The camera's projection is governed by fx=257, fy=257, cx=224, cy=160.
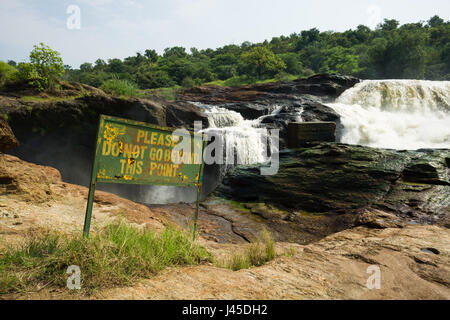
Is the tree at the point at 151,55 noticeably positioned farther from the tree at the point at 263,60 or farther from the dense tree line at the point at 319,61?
the tree at the point at 263,60

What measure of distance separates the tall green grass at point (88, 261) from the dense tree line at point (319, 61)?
28.5 m

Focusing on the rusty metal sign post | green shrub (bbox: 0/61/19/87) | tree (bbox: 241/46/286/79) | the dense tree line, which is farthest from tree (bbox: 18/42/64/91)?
tree (bbox: 241/46/286/79)

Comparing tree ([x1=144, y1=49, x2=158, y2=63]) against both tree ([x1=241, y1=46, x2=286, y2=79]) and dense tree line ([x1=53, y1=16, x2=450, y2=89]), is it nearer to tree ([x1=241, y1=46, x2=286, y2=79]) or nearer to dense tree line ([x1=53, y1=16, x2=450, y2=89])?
dense tree line ([x1=53, y1=16, x2=450, y2=89])

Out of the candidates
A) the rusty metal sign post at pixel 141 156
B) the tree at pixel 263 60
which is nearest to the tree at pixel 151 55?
the tree at pixel 263 60

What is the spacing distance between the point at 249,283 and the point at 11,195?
524 cm

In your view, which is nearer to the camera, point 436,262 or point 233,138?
point 436,262

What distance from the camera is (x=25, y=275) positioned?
2154 millimetres

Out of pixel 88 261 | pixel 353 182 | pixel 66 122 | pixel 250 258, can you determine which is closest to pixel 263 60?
pixel 66 122

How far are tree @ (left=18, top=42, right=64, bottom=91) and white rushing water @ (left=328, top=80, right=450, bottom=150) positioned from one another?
50.9 ft

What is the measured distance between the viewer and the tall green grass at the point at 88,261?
2135 millimetres

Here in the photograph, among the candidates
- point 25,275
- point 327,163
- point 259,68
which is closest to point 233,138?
point 327,163

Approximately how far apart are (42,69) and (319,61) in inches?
2341

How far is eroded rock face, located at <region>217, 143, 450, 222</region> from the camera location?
6.91 m
